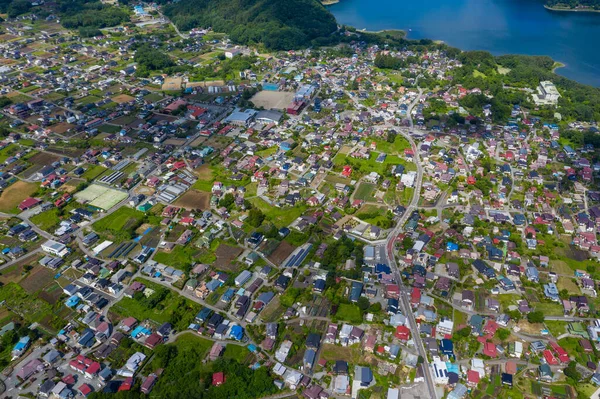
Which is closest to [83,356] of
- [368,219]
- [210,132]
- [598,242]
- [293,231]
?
[293,231]

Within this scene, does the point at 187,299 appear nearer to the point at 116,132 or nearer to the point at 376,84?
the point at 116,132

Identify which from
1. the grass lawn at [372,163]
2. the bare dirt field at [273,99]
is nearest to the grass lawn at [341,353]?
the grass lawn at [372,163]

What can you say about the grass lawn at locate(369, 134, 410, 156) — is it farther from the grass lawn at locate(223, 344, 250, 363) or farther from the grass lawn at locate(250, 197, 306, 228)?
the grass lawn at locate(223, 344, 250, 363)

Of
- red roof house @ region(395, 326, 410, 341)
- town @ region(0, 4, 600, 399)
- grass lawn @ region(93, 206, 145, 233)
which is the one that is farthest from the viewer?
grass lawn @ region(93, 206, 145, 233)

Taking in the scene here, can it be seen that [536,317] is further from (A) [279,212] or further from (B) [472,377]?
(A) [279,212]

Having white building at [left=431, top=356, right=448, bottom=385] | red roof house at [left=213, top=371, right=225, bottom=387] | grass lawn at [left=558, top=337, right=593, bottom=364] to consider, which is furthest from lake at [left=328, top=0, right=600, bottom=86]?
red roof house at [left=213, top=371, right=225, bottom=387]

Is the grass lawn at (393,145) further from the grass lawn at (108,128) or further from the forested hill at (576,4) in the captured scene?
the forested hill at (576,4)
